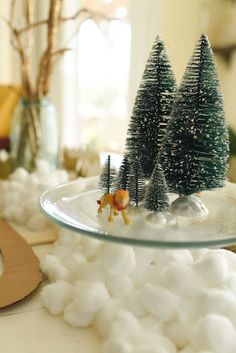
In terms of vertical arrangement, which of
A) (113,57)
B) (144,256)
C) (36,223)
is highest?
(113,57)

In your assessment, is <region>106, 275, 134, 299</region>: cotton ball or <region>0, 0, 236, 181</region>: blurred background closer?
<region>106, 275, 134, 299</region>: cotton ball

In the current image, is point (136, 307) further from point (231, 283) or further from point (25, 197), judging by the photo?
point (25, 197)

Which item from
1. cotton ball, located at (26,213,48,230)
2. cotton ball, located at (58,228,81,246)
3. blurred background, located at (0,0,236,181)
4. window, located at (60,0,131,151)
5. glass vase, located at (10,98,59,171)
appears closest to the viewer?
cotton ball, located at (58,228,81,246)

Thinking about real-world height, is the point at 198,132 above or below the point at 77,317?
above

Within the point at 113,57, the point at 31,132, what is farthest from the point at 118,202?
the point at 113,57

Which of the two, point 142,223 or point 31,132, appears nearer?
point 142,223

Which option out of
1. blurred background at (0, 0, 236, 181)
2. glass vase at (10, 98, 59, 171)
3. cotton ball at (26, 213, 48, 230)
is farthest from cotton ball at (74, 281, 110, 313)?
blurred background at (0, 0, 236, 181)

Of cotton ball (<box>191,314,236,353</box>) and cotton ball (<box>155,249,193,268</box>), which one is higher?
cotton ball (<box>155,249,193,268</box>)

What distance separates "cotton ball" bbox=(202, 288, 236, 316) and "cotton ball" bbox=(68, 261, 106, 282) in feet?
0.44

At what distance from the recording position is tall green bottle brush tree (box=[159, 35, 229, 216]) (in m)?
0.63

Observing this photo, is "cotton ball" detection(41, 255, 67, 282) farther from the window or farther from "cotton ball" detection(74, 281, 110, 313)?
the window

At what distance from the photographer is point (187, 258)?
64 centimetres

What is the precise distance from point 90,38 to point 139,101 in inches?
63.1

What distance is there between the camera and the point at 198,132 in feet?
2.06
